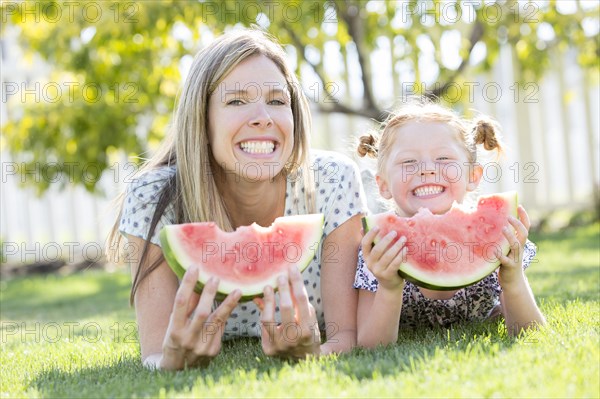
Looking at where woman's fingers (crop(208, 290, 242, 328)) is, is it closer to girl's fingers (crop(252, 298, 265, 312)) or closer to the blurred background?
girl's fingers (crop(252, 298, 265, 312))

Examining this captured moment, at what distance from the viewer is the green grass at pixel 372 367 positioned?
6.12ft

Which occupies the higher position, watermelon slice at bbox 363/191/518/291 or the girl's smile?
the girl's smile

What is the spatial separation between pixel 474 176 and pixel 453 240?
2.11ft

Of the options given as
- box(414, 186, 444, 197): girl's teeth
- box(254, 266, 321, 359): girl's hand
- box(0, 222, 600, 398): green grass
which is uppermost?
box(414, 186, 444, 197): girl's teeth

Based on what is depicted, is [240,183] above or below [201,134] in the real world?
below

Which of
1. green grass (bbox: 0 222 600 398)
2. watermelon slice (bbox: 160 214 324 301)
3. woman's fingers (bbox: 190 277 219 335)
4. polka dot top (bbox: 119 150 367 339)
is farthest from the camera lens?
polka dot top (bbox: 119 150 367 339)

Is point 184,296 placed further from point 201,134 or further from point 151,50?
point 151,50

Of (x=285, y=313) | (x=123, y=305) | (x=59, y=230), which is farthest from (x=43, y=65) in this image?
(x=285, y=313)

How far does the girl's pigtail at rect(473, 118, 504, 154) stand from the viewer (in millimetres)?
3238

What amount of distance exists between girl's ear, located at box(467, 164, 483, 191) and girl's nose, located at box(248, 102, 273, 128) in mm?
937

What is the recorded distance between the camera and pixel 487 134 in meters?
3.23

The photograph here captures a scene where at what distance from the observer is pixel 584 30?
793 centimetres

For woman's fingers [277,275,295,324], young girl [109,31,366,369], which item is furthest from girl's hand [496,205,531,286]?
woman's fingers [277,275,295,324]

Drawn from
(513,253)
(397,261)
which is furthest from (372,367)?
(513,253)
